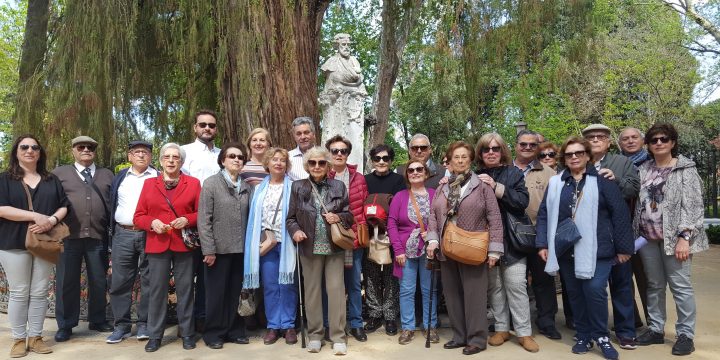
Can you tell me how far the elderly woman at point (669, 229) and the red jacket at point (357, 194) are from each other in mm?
2367

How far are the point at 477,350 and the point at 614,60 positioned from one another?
20.5 m

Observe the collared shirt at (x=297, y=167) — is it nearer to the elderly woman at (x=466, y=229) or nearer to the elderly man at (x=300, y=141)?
the elderly man at (x=300, y=141)

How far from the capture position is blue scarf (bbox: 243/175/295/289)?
186 inches

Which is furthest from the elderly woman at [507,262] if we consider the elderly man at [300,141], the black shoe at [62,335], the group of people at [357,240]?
the black shoe at [62,335]

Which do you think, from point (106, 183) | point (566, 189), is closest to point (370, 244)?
point (566, 189)

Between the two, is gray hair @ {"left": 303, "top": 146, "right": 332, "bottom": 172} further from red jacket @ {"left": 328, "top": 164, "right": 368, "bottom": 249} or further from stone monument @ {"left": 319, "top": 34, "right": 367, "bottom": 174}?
stone monument @ {"left": 319, "top": 34, "right": 367, "bottom": 174}

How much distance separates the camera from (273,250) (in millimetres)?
4867

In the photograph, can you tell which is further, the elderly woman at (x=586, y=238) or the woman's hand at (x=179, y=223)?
the woman's hand at (x=179, y=223)

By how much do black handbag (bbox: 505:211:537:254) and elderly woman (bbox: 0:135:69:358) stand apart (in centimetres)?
384

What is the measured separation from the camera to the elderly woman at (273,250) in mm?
4746

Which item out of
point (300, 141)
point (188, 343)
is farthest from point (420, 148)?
point (188, 343)

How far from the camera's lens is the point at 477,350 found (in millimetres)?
4551

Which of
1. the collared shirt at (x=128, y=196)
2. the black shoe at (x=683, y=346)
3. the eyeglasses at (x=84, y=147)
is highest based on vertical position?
the eyeglasses at (x=84, y=147)

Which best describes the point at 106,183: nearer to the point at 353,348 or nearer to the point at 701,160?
the point at 353,348
